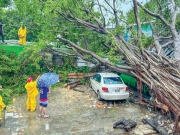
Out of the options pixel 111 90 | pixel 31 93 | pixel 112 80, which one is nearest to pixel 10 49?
pixel 31 93

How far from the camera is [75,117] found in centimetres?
1026

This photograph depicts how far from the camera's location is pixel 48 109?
1115 cm

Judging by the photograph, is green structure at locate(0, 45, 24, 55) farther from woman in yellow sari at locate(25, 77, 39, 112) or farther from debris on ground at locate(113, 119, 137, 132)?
debris on ground at locate(113, 119, 137, 132)

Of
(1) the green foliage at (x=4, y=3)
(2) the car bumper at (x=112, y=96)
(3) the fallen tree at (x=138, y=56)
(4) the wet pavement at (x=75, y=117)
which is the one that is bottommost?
(4) the wet pavement at (x=75, y=117)

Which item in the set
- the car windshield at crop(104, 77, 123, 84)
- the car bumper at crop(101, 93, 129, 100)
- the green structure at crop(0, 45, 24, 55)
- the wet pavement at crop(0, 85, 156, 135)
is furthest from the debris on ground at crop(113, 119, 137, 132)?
the green structure at crop(0, 45, 24, 55)

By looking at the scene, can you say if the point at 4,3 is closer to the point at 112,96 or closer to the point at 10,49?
the point at 10,49

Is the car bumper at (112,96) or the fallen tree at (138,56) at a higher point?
the fallen tree at (138,56)

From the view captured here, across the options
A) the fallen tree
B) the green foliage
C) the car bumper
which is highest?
the green foliage

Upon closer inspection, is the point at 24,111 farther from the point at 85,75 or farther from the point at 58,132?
the point at 85,75

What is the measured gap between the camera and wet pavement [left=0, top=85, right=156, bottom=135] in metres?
8.89

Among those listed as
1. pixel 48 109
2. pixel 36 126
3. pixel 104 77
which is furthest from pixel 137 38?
pixel 36 126

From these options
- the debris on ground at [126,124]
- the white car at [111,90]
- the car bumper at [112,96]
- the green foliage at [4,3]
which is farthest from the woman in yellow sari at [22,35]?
the debris on ground at [126,124]

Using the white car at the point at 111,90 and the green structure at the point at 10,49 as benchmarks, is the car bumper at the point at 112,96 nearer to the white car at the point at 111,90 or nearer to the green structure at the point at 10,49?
the white car at the point at 111,90

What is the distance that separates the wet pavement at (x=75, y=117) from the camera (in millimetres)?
8886
